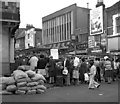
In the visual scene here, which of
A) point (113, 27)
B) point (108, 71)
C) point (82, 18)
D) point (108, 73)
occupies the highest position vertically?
point (82, 18)

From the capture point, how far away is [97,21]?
38.6m

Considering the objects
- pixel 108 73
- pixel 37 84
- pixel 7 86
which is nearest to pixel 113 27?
pixel 108 73

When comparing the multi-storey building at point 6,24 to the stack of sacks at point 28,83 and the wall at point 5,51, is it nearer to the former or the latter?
the wall at point 5,51

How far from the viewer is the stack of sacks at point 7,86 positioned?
455 inches

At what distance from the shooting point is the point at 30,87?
39.4 feet

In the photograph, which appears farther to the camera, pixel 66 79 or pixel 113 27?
pixel 113 27

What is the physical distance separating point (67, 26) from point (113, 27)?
12.5 meters

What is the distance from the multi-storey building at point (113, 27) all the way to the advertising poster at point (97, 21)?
5.16 ft

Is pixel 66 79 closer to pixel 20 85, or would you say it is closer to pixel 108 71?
pixel 108 71

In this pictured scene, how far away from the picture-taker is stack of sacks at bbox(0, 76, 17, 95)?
1155 centimetres

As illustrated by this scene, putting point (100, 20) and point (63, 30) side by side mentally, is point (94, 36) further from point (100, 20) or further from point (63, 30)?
point (63, 30)

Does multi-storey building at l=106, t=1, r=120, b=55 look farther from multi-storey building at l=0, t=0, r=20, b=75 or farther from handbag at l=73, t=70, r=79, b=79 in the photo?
multi-storey building at l=0, t=0, r=20, b=75

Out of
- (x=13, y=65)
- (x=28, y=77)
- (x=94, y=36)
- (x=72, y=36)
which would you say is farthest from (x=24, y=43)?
(x=28, y=77)

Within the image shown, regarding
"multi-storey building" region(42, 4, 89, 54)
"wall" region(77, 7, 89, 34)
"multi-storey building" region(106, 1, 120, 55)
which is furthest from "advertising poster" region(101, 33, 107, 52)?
"wall" region(77, 7, 89, 34)
